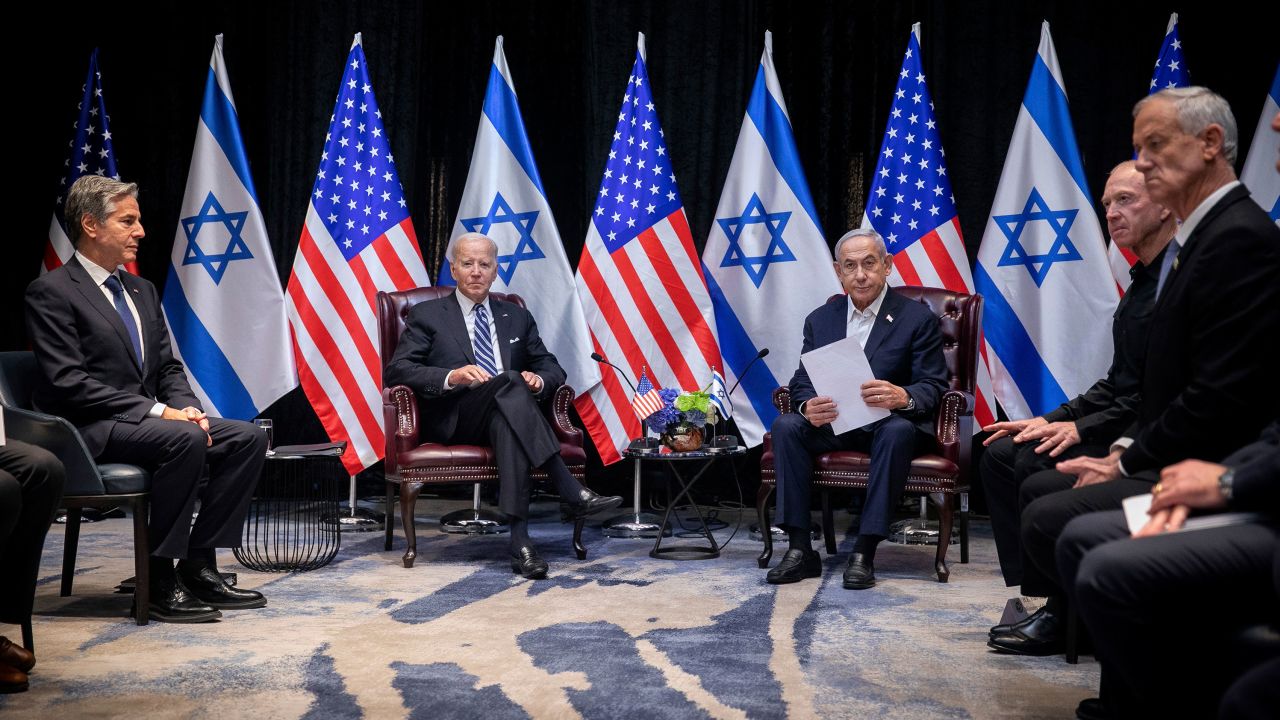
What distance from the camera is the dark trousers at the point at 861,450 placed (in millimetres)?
3947

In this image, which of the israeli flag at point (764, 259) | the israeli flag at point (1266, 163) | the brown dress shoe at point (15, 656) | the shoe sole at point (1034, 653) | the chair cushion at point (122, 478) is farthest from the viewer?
the israeli flag at point (764, 259)

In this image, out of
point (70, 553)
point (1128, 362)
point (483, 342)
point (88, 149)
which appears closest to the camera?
point (1128, 362)

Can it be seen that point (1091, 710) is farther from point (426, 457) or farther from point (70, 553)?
point (70, 553)

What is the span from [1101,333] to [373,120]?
145 inches

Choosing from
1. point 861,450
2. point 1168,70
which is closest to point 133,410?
point 861,450

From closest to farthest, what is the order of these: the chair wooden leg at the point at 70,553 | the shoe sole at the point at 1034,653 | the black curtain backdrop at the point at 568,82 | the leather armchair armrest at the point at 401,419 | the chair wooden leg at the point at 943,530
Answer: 1. the shoe sole at the point at 1034,653
2. the chair wooden leg at the point at 70,553
3. the chair wooden leg at the point at 943,530
4. the leather armchair armrest at the point at 401,419
5. the black curtain backdrop at the point at 568,82

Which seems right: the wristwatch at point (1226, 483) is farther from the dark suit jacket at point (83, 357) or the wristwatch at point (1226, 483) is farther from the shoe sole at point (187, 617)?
the dark suit jacket at point (83, 357)

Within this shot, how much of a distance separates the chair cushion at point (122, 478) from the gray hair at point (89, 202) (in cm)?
75

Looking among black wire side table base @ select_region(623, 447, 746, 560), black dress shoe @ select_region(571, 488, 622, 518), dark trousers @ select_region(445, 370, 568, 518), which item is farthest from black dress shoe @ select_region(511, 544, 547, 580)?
black wire side table base @ select_region(623, 447, 746, 560)

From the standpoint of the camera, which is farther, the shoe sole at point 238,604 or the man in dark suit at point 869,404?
the man in dark suit at point 869,404

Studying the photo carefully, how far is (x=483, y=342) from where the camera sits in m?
4.83

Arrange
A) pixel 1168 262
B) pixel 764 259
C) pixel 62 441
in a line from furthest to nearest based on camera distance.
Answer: pixel 764 259 < pixel 62 441 < pixel 1168 262

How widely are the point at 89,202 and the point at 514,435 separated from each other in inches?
66.2

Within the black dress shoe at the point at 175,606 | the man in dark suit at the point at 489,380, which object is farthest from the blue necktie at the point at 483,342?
the black dress shoe at the point at 175,606
